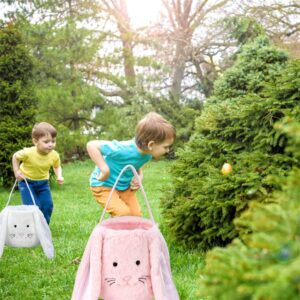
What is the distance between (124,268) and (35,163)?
135 inches

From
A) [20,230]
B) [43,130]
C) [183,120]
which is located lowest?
[183,120]

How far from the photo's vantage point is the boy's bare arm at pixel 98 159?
148 inches

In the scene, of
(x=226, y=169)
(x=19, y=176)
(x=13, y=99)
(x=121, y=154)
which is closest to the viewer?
(x=121, y=154)

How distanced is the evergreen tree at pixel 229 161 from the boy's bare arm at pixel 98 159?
3.35ft

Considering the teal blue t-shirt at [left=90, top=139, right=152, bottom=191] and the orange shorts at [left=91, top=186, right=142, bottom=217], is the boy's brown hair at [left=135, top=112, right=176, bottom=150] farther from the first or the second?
the orange shorts at [left=91, top=186, right=142, bottom=217]

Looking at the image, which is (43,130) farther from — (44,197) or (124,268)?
(124,268)

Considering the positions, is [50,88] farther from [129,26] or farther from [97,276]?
[97,276]

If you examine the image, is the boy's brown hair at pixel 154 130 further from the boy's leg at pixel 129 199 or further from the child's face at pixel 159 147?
the boy's leg at pixel 129 199

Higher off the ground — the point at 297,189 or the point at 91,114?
the point at 297,189

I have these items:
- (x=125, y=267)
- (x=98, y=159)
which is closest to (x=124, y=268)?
(x=125, y=267)

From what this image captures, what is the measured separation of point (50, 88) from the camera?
16.6 metres

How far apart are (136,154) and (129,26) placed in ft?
58.6

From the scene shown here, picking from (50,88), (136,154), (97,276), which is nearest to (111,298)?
(97,276)

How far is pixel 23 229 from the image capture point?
4.74m
